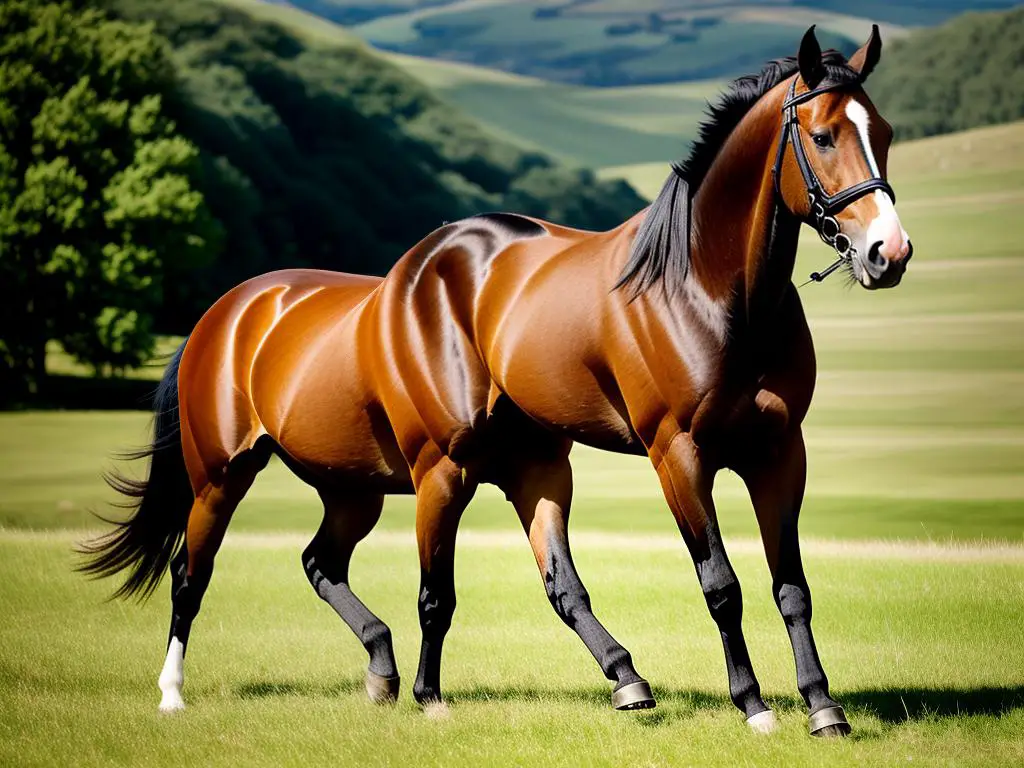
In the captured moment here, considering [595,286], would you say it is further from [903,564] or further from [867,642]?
[903,564]

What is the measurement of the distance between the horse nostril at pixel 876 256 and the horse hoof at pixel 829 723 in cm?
194

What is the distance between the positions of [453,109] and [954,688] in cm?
8223

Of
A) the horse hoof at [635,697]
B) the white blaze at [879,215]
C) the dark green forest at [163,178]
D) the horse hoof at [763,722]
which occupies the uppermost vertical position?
the white blaze at [879,215]

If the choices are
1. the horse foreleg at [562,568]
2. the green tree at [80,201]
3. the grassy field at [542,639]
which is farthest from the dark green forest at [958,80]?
the horse foreleg at [562,568]

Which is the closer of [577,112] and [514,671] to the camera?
[514,671]

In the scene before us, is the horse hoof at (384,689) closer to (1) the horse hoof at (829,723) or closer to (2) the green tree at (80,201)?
(1) the horse hoof at (829,723)

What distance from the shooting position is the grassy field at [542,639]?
6270 millimetres

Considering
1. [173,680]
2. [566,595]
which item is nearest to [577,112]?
[173,680]

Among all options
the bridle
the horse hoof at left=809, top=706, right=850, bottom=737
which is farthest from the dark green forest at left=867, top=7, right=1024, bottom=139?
the horse hoof at left=809, top=706, right=850, bottom=737

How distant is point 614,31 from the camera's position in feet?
399

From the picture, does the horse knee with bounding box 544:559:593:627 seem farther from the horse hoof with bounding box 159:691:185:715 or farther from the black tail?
the black tail

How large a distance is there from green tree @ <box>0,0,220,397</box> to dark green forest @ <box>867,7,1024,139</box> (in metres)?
48.5

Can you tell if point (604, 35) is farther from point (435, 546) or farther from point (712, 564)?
point (712, 564)

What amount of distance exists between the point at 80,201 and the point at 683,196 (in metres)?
29.1
